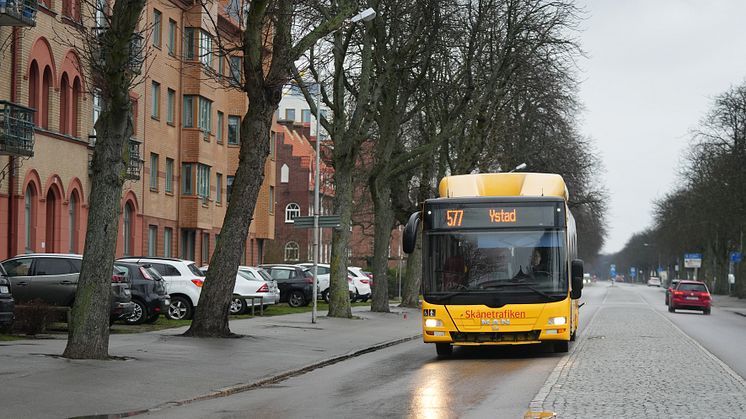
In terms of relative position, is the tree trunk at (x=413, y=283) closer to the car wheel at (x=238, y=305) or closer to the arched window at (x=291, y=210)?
the car wheel at (x=238, y=305)

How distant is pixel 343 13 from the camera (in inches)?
1039

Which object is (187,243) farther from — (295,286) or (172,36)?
(172,36)

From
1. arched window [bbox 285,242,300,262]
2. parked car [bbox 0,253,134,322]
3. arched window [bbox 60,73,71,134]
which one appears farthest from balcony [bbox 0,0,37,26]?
arched window [bbox 285,242,300,262]

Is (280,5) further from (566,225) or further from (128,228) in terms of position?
(128,228)

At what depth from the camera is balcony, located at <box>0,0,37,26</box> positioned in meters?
32.8

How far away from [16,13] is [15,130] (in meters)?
3.45

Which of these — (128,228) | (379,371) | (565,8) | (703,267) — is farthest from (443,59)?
(703,267)

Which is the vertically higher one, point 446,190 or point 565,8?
point 565,8

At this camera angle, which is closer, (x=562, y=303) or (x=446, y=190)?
(x=562, y=303)

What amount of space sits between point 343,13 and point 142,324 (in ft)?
30.9

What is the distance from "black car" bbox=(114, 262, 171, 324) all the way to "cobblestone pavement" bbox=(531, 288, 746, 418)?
10393mm

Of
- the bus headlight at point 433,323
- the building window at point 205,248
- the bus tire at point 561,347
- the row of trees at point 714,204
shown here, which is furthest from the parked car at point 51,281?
the row of trees at point 714,204

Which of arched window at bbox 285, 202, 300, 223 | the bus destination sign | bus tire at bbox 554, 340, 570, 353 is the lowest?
bus tire at bbox 554, 340, 570, 353

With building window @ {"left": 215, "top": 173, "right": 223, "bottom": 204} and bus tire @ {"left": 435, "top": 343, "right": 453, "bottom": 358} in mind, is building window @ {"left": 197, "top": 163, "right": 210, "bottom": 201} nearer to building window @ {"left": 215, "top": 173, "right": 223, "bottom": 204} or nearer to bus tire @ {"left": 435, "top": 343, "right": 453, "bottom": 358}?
building window @ {"left": 215, "top": 173, "right": 223, "bottom": 204}
